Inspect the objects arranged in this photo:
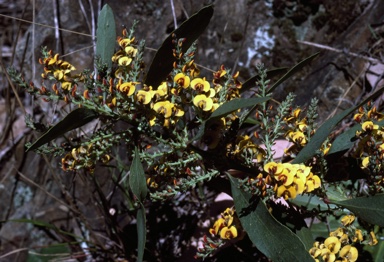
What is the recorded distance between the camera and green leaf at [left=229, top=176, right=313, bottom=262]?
3.43ft

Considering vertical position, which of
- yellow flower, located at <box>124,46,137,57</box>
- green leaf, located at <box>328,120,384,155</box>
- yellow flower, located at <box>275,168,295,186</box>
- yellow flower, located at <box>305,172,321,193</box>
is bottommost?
green leaf, located at <box>328,120,384,155</box>

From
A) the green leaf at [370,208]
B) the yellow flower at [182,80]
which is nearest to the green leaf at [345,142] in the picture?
the green leaf at [370,208]

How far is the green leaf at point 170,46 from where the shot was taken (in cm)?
117

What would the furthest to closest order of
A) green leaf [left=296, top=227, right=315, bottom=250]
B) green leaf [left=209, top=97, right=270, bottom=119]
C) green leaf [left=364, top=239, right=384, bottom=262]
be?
green leaf [left=364, top=239, right=384, bottom=262] → green leaf [left=296, top=227, right=315, bottom=250] → green leaf [left=209, top=97, right=270, bottom=119]

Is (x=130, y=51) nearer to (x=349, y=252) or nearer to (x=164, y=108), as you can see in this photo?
(x=164, y=108)

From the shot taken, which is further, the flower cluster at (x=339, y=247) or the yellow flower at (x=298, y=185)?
the flower cluster at (x=339, y=247)

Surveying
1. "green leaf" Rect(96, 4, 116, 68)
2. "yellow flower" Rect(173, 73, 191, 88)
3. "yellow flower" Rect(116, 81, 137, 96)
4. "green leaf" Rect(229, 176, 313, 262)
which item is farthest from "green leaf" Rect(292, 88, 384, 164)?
"green leaf" Rect(96, 4, 116, 68)

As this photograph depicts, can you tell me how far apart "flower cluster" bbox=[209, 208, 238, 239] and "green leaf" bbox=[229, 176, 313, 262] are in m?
0.05

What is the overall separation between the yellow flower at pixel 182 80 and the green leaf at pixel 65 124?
0.68 ft

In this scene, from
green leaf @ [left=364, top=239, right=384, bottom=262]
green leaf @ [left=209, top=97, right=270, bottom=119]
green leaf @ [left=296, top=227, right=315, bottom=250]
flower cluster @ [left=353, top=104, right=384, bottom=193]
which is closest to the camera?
green leaf @ [left=209, top=97, right=270, bottom=119]

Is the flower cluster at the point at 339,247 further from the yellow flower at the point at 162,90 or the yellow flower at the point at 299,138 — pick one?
the yellow flower at the point at 162,90

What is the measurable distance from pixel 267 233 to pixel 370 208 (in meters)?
0.24

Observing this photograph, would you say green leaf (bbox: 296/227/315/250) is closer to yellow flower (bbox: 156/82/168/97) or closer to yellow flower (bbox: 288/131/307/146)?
yellow flower (bbox: 288/131/307/146)

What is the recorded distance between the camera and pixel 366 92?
74.2 inches
